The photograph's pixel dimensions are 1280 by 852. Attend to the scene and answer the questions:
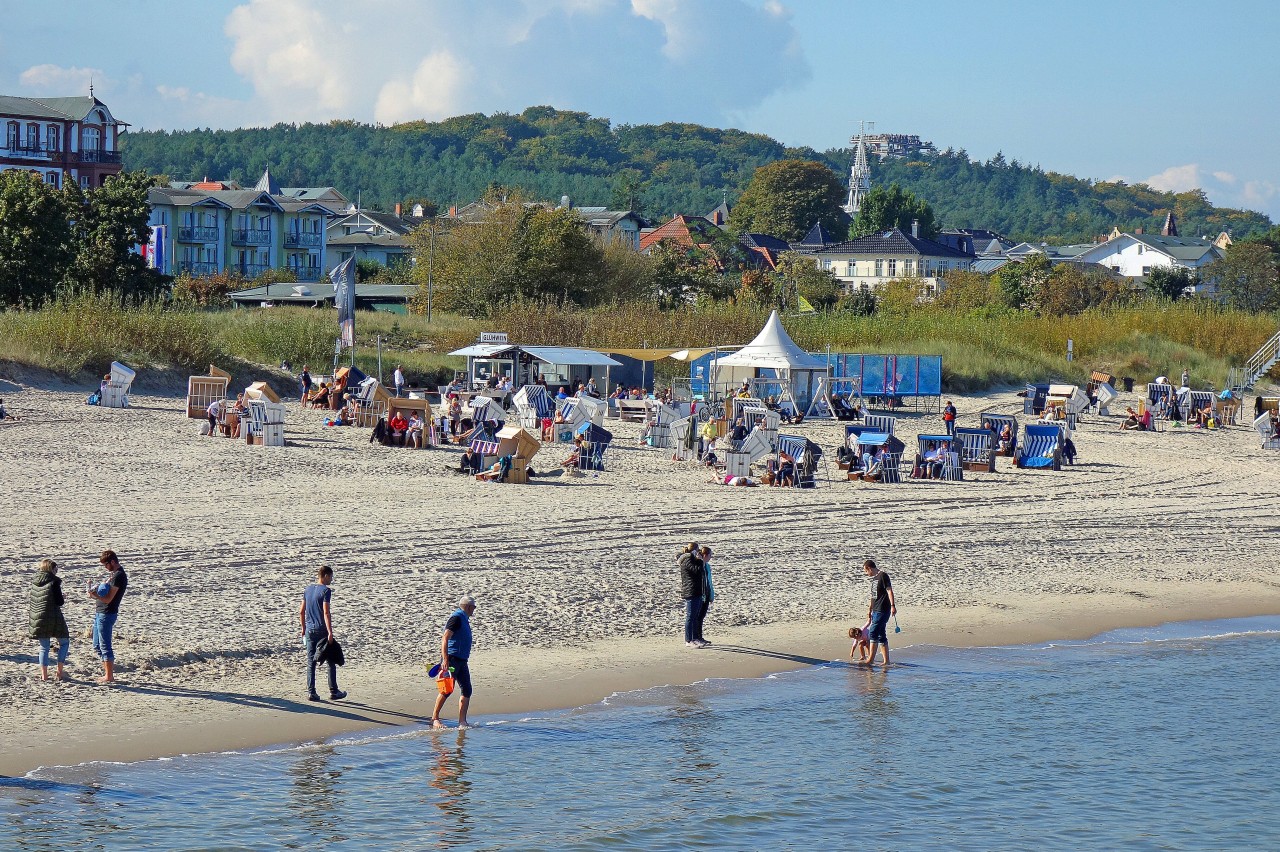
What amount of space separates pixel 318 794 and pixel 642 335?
1527 inches

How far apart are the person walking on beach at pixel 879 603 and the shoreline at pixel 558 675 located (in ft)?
2.25

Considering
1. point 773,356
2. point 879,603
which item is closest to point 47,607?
point 879,603

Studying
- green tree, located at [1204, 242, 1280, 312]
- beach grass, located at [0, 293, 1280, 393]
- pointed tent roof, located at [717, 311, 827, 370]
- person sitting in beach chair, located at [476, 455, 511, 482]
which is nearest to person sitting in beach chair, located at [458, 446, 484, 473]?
person sitting in beach chair, located at [476, 455, 511, 482]

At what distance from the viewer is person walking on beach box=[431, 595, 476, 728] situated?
36.2ft

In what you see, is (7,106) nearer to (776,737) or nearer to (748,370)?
(748,370)

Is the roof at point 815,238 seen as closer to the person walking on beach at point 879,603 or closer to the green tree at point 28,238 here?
the green tree at point 28,238

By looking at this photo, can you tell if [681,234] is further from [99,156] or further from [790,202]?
[99,156]

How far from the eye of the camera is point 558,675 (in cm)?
1315

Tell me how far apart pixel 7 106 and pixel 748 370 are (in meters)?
46.1

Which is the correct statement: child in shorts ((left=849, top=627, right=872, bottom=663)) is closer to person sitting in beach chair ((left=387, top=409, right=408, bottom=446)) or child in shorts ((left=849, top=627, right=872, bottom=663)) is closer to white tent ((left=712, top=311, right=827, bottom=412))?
person sitting in beach chair ((left=387, top=409, right=408, bottom=446))

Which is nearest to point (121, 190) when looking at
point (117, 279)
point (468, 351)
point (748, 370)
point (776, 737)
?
point (117, 279)

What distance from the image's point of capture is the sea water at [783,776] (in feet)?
33.1

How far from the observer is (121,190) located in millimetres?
48281

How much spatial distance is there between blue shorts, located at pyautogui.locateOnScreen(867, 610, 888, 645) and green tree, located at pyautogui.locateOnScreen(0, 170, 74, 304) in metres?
34.6
